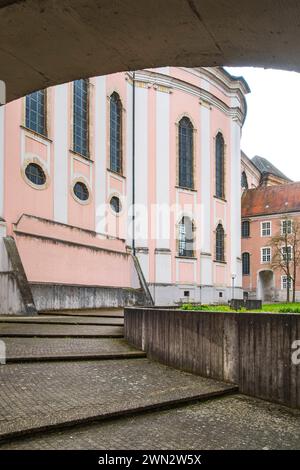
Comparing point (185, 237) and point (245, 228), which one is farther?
point (245, 228)

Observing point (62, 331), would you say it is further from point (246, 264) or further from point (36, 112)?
point (246, 264)

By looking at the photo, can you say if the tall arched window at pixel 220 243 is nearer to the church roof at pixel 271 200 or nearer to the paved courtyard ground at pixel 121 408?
the church roof at pixel 271 200

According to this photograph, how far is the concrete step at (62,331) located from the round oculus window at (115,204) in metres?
15.0

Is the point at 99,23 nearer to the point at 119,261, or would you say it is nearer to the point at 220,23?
the point at 220,23

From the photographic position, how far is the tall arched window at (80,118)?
24.1m

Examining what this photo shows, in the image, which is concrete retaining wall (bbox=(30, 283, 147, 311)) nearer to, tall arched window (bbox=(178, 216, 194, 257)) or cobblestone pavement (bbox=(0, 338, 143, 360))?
cobblestone pavement (bbox=(0, 338, 143, 360))

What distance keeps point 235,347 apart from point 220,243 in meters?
29.7

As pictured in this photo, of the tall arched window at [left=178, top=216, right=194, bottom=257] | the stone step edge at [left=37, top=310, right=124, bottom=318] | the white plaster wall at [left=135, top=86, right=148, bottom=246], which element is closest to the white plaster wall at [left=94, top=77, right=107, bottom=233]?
the white plaster wall at [left=135, top=86, right=148, bottom=246]

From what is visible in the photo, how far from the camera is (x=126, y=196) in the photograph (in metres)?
28.4

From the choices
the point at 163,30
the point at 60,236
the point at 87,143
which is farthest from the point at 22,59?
the point at 87,143

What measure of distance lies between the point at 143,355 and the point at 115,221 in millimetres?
18440

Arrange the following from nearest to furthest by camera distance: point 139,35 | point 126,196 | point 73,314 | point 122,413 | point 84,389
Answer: point 139,35, point 122,413, point 84,389, point 73,314, point 126,196

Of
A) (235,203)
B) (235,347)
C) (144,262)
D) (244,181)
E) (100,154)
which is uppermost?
(244,181)

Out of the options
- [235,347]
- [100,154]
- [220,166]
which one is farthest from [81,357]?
[220,166]
